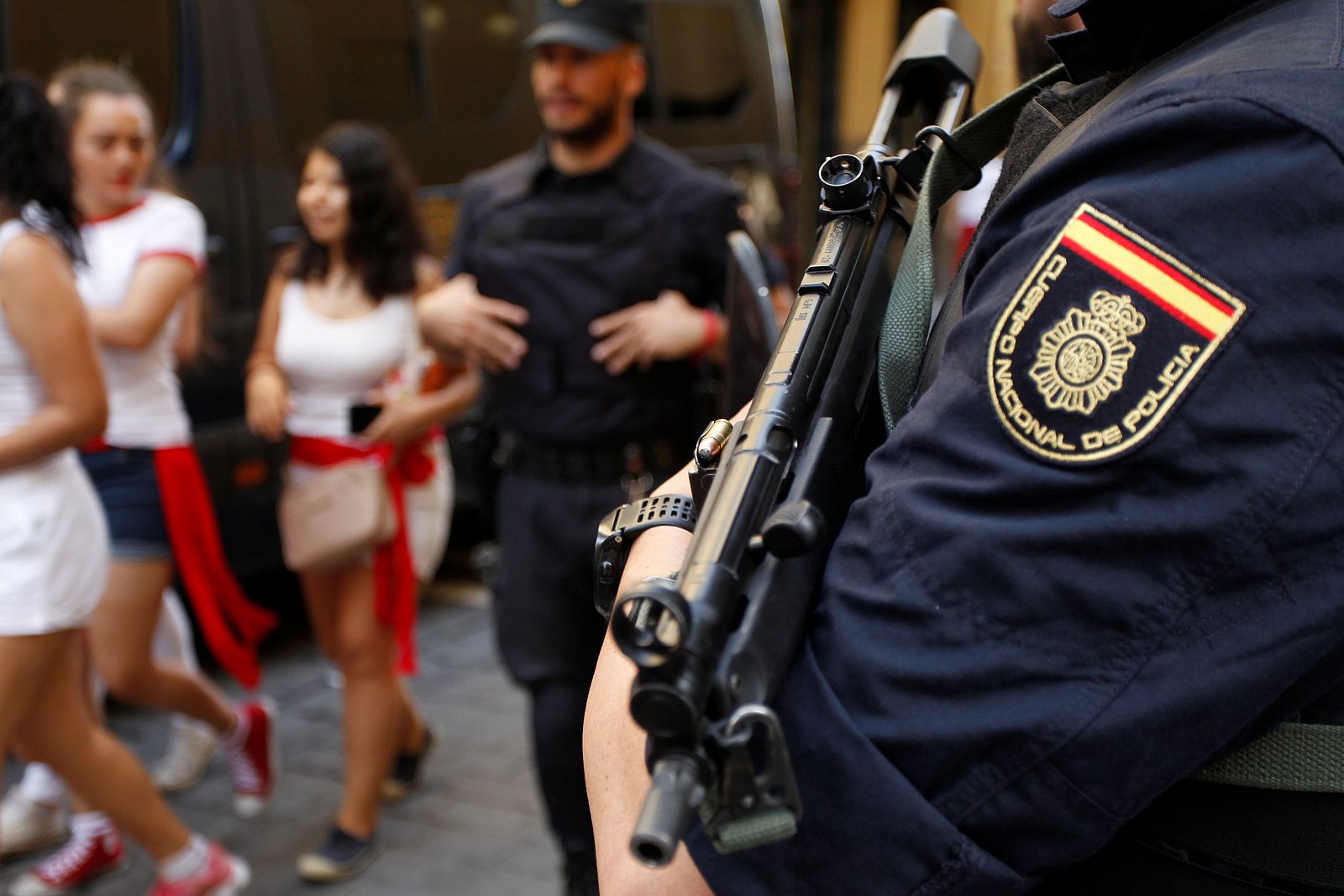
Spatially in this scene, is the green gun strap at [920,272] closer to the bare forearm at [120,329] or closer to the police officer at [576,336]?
the police officer at [576,336]

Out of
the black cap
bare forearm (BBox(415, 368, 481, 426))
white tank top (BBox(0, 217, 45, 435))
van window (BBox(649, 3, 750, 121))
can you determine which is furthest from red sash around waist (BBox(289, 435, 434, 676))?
van window (BBox(649, 3, 750, 121))

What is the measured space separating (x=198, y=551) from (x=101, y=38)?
1.80 m

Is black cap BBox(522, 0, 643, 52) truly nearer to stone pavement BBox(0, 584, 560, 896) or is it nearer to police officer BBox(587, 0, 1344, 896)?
stone pavement BBox(0, 584, 560, 896)

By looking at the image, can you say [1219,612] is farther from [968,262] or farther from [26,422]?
[26,422]

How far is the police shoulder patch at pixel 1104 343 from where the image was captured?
0.83 meters

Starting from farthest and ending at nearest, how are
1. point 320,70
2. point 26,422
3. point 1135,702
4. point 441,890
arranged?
point 320,70 < point 441,890 < point 26,422 < point 1135,702

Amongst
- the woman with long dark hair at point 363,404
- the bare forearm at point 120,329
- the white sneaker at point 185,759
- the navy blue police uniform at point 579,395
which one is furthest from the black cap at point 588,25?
the white sneaker at point 185,759

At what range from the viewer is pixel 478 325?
317 centimetres

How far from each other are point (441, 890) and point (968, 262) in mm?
2909

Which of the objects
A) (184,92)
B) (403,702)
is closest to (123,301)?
(184,92)

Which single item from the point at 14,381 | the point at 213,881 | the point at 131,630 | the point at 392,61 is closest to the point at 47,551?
the point at 14,381

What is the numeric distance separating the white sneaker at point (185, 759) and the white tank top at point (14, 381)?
59.0 inches

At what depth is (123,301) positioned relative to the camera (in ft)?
11.8

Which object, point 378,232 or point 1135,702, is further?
point 378,232
